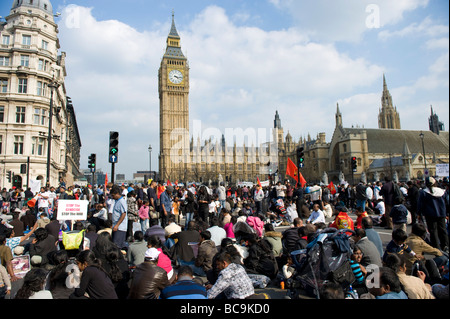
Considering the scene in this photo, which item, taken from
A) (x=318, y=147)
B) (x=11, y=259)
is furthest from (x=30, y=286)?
(x=318, y=147)

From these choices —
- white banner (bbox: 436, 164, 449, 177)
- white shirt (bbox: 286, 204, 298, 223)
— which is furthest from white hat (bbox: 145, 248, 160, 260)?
white banner (bbox: 436, 164, 449, 177)

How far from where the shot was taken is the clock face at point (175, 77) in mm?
83062

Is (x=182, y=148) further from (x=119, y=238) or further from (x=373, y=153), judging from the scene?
(x=119, y=238)

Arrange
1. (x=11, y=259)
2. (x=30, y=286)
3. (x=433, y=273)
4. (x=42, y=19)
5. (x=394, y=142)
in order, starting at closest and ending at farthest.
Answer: (x=30, y=286) → (x=433, y=273) → (x=11, y=259) → (x=42, y=19) → (x=394, y=142)

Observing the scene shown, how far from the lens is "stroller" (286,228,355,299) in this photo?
14.6 feet

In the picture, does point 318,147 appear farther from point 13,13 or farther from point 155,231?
point 155,231

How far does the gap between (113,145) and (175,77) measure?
7760 cm

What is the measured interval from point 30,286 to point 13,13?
33.3m

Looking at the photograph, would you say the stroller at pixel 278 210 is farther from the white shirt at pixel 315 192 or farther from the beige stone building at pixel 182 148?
the beige stone building at pixel 182 148

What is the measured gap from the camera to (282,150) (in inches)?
3600

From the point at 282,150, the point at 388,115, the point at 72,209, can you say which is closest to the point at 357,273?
the point at 72,209

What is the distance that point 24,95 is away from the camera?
88.6ft

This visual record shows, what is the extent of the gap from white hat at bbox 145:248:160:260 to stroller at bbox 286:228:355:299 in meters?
2.43

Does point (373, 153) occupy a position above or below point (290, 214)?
above
